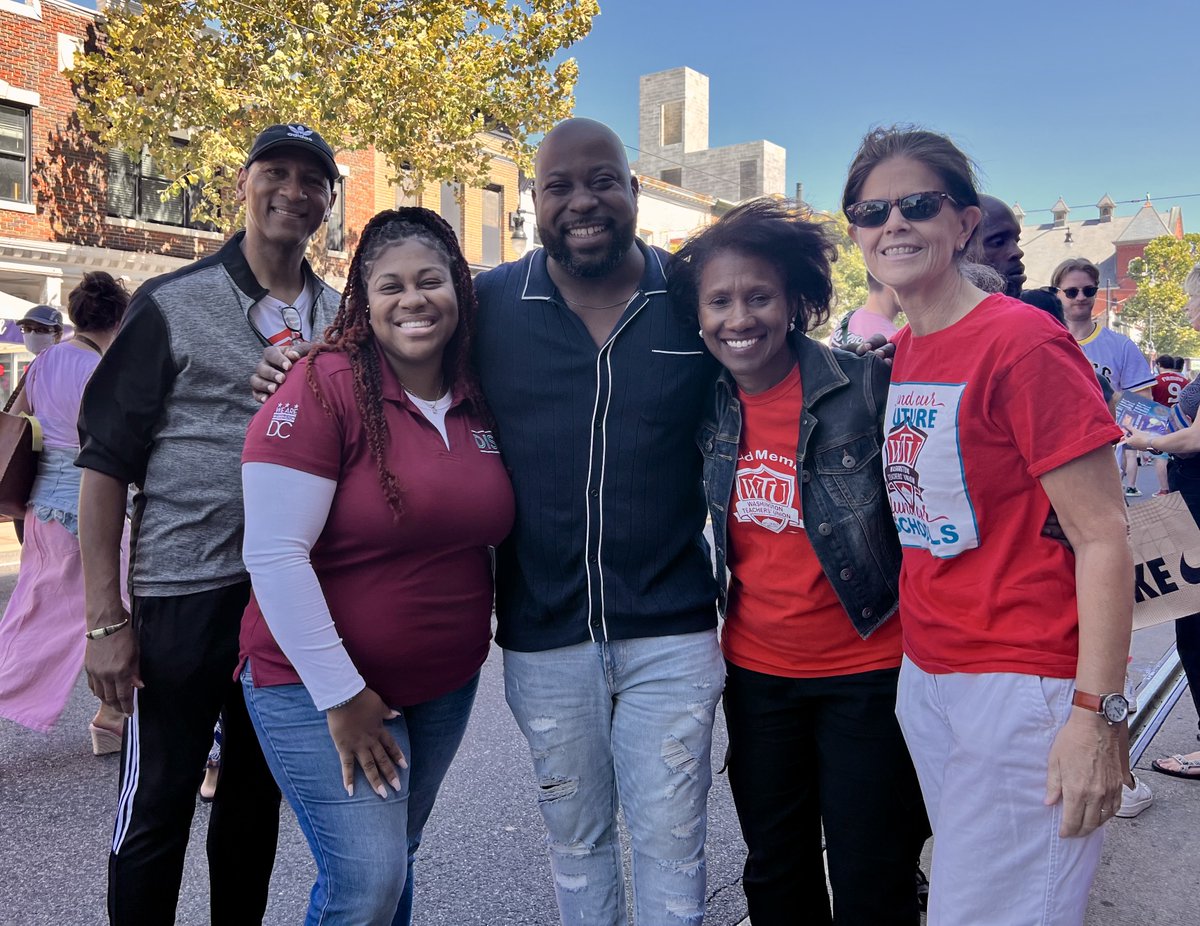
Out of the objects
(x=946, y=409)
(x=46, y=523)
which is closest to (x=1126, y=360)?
(x=946, y=409)

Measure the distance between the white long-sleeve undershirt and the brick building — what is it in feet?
43.3

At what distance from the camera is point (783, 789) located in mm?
2227

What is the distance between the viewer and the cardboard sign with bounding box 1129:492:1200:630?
6.95ft

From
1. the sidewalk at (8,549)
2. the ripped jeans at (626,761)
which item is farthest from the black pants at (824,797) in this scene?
the sidewalk at (8,549)

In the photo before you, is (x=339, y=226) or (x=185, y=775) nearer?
(x=185, y=775)

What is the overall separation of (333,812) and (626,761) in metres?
0.70

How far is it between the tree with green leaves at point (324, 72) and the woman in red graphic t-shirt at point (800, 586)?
1147cm

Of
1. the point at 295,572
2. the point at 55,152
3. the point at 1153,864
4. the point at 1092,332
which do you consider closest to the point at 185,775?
the point at 295,572

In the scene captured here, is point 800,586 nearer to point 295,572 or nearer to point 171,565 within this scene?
point 295,572

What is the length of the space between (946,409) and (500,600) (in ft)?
3.81

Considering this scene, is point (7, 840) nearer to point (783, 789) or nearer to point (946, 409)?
point (783, 789)

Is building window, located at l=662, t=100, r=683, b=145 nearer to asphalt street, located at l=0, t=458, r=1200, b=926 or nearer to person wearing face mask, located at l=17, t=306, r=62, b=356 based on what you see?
person wearing face mask, located at l=17, t=306, r=62, b=356

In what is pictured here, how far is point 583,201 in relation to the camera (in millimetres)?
2293

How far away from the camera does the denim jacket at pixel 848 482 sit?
6.93ft
